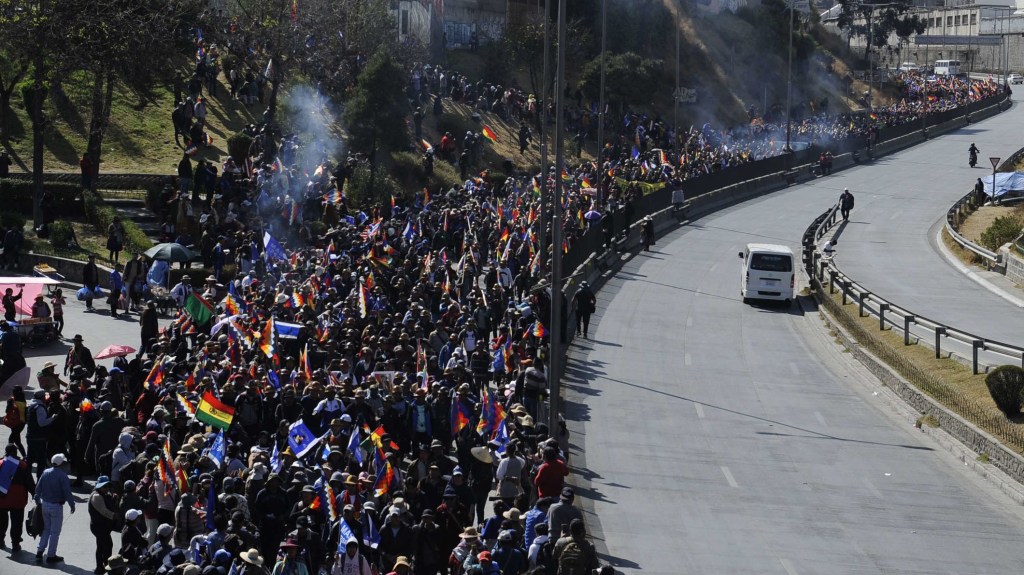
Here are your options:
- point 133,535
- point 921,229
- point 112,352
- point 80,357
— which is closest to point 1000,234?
point 921,229

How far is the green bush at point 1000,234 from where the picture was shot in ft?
147

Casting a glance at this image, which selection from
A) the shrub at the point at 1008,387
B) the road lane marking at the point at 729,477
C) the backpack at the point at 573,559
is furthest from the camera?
the shrub at the point at 1008,387

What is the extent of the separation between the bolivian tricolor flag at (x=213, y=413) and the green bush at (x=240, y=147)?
2560cm

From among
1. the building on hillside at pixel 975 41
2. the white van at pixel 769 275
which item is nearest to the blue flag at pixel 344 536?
the white van at pixel 769 275

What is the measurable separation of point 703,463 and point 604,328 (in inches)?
439

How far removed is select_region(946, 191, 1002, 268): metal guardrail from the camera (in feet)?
139

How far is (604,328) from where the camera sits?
110 ft

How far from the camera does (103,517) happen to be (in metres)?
15.6

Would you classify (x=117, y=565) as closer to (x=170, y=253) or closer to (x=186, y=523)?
(x=186, y=523)

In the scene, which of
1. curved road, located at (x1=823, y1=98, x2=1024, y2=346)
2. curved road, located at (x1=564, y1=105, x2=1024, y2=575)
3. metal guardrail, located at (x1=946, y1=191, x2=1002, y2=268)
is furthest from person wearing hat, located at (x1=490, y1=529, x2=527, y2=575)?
metal guardrail, located at (x1=946, y1=191, x2=1002, y2=268)

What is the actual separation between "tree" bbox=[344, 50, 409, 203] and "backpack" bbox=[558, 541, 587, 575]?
1373 inches

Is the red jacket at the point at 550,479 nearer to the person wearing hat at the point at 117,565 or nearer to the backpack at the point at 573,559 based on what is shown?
the backpack at the point at 573,559

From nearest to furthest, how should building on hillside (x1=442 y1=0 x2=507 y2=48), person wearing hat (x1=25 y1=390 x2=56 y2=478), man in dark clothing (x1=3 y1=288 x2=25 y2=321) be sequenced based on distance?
1. person wearing hat (x1=25 y1=390 x2=56 y2=478)
2. man in dark clothing (x1=3 y1=288 x2=25 y2=321)
3. building on hillside (x1=442 y1=0 x2=507 y2=48)

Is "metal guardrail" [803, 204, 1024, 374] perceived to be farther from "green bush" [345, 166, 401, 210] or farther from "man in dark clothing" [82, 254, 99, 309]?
"man in dark clothing" [82, 254, 99, 309]
